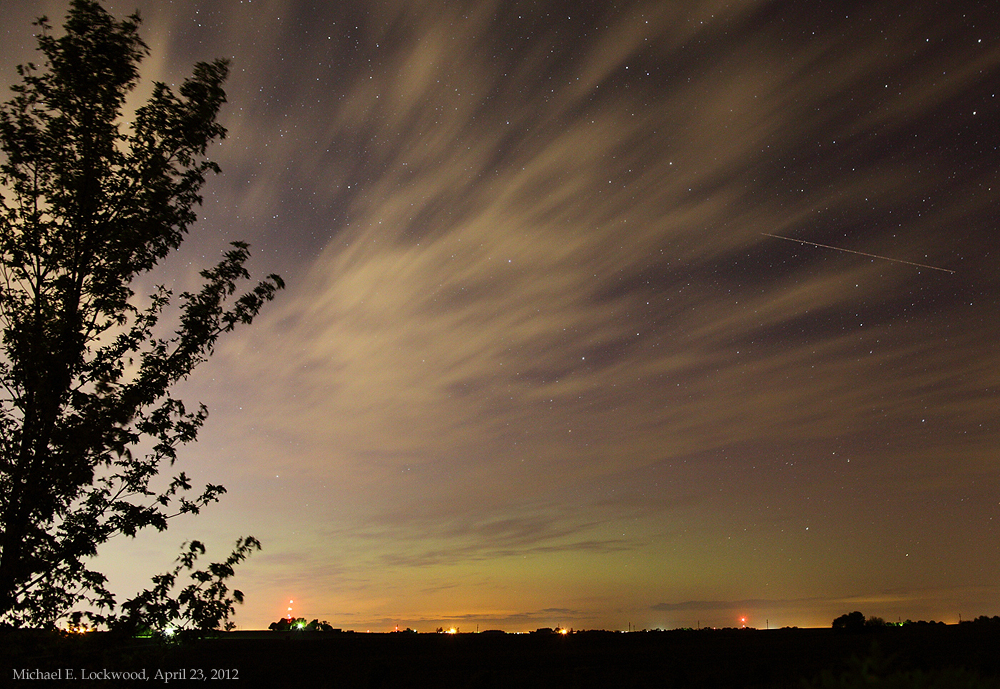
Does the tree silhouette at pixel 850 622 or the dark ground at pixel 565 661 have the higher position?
the dark ground at pixel 565 661

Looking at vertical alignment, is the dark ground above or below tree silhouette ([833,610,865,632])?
above

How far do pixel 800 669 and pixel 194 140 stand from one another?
1653 inches

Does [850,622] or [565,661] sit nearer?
[565,661]

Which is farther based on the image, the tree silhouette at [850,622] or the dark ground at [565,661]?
the tree silhouette at [850,622]

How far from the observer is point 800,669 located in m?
38.3

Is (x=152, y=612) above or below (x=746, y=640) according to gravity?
above

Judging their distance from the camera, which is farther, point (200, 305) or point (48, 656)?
point (200, 305)

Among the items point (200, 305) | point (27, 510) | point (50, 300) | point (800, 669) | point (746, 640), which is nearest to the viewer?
point (27, 510)

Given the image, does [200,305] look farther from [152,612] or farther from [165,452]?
[152,612]

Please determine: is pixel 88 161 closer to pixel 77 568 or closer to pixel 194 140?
pixel 194 140

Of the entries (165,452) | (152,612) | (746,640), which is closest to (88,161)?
(165,452)

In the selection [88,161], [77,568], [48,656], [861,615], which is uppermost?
[88,161]

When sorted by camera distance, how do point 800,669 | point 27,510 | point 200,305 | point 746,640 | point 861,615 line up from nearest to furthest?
point 27,510 < point 200,305 < point 800,669 < point 746,640 < point 861,615

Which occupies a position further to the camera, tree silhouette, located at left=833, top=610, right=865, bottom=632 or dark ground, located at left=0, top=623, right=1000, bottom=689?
tree silhouette, located at left=833, top=610, right=865, bottom=632
